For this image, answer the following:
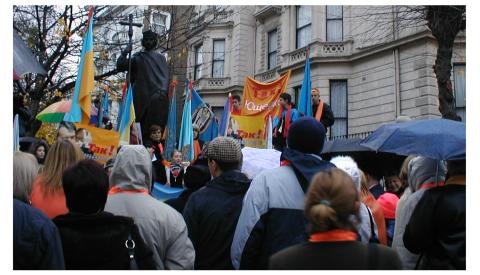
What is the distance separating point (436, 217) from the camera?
10.1ft

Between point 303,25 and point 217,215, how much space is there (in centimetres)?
2115

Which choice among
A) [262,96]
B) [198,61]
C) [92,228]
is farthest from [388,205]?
[198,61]

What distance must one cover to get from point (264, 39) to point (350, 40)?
6.75 metres

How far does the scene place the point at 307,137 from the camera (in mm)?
3295

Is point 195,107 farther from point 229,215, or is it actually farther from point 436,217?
point 436,217

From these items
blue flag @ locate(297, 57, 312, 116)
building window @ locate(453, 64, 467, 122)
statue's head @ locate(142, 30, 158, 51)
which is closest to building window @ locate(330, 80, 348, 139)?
building window @ locate(453, 64, 467, 122)

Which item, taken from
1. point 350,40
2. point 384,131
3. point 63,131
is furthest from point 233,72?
point 384,131

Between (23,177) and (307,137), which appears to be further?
(307,137)

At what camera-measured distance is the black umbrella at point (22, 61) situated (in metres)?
3.53

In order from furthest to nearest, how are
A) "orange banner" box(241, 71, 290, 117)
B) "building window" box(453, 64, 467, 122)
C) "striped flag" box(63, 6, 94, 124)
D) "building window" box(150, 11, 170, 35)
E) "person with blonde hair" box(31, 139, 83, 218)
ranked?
"building window" box(453, 64, 467, 122)
"building window" box(150, 11, 170, 35)
"orange banner" box(241, 71, 290, 117)
"striped flag" box(63, 6, 94, 124)
"person with blonde hair" box(31, 139, 83, 218)

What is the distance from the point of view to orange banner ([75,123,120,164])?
6.16m

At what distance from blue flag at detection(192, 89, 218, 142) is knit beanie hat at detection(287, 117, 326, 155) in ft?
19.7

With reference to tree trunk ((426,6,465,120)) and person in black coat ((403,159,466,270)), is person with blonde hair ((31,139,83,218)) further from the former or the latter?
tree trunk ((426,6,465,120))

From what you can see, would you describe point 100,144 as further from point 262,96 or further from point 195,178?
point 262,96
